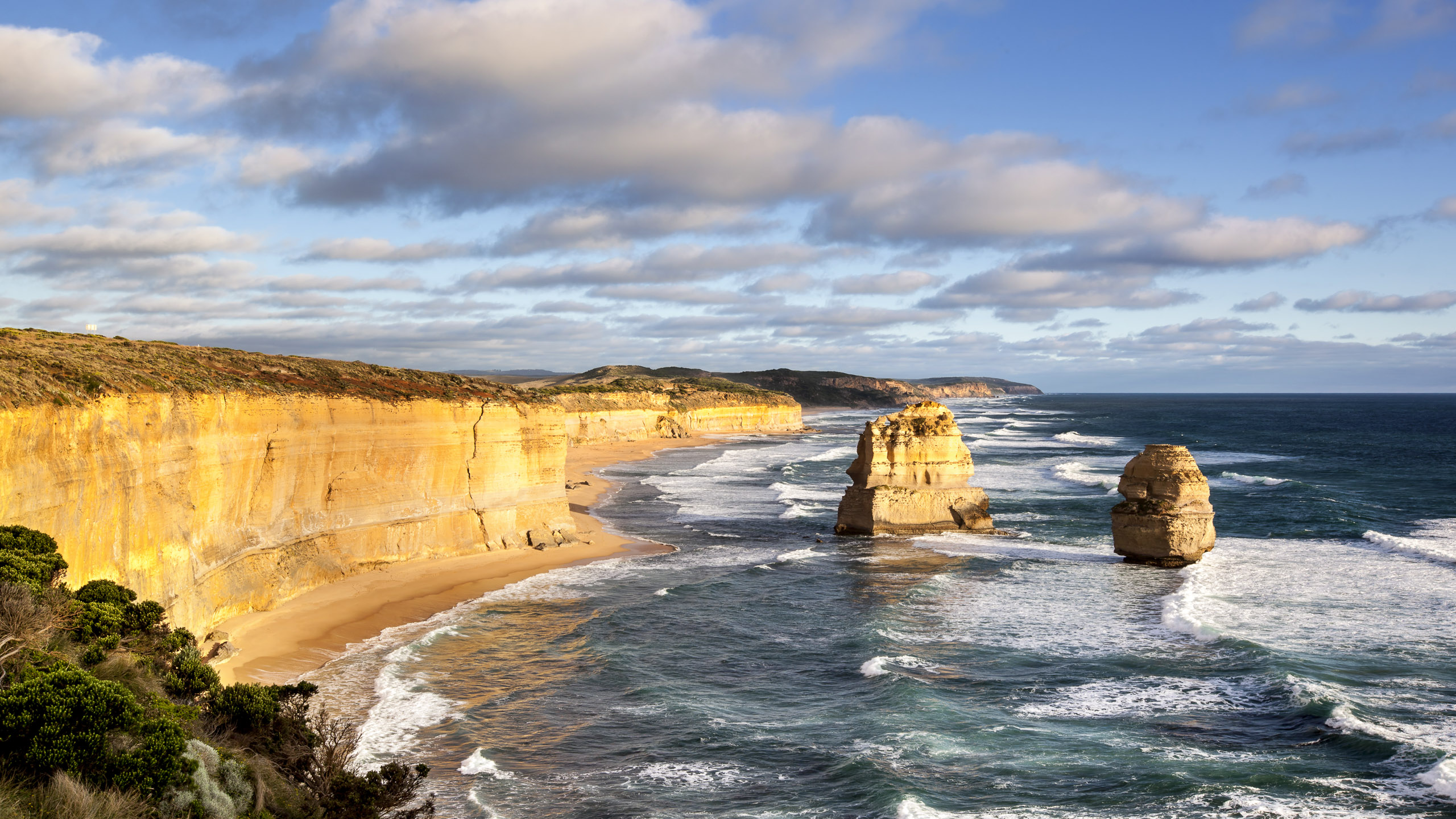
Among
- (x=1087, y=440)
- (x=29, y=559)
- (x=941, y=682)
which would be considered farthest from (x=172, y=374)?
(x=1087, y=440)

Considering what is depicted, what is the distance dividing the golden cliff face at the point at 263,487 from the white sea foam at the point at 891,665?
15.1m

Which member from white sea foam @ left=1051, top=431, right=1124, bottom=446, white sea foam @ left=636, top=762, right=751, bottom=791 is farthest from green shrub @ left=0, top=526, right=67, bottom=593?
white sea foam @ left=1051, top=431, right=1124, bottom=446

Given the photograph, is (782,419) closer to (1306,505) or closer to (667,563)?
(1306,505)

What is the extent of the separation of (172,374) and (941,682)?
64.3 feet

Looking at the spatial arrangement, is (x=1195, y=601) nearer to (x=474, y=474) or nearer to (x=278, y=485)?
(x=474, y=474)

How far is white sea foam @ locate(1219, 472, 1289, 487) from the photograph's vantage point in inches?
2179

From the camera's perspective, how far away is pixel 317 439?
28.0 metres

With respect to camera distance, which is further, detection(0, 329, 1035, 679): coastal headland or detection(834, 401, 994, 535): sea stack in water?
detection(834, 401, 994, 535): sea stack in water

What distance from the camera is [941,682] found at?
20.2m

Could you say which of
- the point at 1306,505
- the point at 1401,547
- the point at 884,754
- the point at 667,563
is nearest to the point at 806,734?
the point at 884,754

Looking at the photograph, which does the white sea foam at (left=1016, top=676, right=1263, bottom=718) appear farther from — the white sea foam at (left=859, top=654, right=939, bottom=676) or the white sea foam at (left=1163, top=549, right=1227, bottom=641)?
the white sea foam at (left=1163, top=549, right=1227, bottom=641)

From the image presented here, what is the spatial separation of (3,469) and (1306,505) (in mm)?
51511

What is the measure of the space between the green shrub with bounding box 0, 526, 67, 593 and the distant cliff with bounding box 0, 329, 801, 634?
2.06 feet

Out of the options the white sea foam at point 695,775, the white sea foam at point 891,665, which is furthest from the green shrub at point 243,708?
the white sea foam at point 891,665
